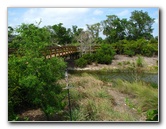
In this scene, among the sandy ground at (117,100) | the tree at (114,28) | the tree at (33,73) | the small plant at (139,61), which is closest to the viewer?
the tree at (33,73)

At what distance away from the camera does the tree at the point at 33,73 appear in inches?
151

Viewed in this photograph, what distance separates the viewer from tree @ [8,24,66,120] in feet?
12.6

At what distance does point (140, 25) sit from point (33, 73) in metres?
1.58

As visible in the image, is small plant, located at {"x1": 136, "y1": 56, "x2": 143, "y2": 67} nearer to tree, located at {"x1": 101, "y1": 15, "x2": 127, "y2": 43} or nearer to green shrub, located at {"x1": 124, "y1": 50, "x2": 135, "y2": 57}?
green shrub, located at {"x1": 124, "y1": 50, "x2": 135, "y2": 57}

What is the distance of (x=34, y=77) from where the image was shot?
3775 millimetres

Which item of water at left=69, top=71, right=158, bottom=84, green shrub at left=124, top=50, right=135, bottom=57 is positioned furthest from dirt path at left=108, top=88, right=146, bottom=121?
green shrub at left=124, top=50, right=135, bottom=57

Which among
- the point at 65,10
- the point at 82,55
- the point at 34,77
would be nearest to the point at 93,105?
the point at 34,77

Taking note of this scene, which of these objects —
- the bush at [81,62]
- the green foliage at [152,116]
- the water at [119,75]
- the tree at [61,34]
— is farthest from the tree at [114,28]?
the green foliage at [152,116]

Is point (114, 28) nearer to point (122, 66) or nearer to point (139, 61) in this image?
point (139, 61)

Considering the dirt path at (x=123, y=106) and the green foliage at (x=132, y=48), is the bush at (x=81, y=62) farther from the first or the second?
the dirt path at (x=123, y=106)

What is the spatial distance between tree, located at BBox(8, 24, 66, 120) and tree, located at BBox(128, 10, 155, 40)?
1.12 meters

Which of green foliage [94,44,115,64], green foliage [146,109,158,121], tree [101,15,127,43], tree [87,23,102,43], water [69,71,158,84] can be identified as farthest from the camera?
green foliage [94,44,115,64]

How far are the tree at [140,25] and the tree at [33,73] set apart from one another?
3.67 feet
